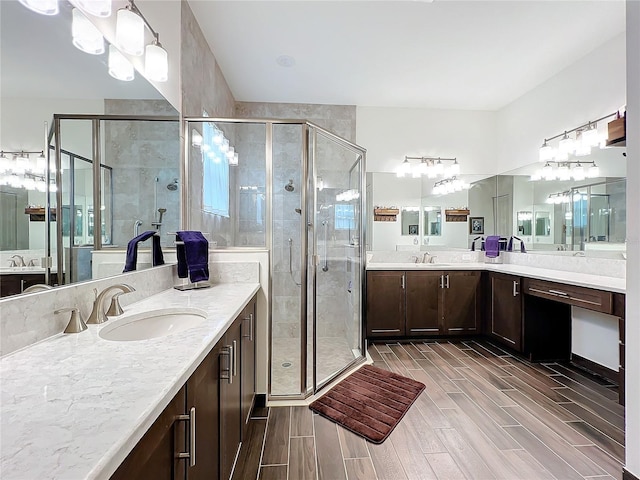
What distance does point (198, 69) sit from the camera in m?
2.52

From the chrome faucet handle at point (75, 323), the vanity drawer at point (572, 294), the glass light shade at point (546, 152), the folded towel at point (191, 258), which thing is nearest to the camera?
the chrome faucet handle at point (75, 323)

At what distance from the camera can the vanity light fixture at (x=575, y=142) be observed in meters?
2.76

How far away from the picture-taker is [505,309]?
3.18 m

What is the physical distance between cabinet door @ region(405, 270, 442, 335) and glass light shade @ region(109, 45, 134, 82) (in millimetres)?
3002

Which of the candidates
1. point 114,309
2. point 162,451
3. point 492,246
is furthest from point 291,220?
point 492,246

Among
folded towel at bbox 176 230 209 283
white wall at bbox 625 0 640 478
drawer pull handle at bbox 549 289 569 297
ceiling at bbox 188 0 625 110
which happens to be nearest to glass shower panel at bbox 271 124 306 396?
folded towel at bbox 176 230 209 283

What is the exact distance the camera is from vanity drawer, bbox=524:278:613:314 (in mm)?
2197

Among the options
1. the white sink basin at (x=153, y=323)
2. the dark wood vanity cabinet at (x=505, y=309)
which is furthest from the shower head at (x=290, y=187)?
the dark wood vanity cabinet at (x=505, y=309)

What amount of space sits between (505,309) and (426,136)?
7.49ft

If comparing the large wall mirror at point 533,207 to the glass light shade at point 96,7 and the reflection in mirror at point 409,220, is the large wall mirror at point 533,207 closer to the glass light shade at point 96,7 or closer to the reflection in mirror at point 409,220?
the reflection in mirror at point 409,220

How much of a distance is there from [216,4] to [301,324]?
2485 mm

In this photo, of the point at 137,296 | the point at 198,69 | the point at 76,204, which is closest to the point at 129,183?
the point at 76,204

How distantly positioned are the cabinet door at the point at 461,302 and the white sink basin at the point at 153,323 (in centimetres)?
288

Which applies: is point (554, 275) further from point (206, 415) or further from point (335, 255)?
point (206, 415)
